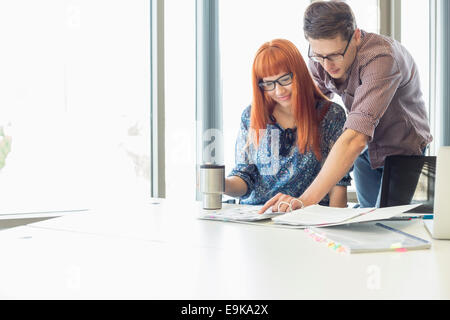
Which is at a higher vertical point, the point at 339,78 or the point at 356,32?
the point at 356,32

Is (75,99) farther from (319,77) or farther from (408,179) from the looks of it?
(408,179)

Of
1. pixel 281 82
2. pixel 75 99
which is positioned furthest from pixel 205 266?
pixel 75 99

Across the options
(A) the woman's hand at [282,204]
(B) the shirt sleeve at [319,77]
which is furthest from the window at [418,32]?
(A) the woman's hand at [282,204]

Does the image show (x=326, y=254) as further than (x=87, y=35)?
No

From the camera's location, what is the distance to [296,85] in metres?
1.90

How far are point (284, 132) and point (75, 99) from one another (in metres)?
1.36

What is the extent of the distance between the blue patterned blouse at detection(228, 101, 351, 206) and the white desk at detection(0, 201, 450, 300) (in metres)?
0.73

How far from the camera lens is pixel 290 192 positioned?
1.97m

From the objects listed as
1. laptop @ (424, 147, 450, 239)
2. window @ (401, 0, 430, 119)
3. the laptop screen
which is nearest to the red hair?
the laptop screen

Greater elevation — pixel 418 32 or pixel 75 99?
pixel 418 32

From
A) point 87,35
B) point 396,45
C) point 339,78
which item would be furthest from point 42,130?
point 396,45

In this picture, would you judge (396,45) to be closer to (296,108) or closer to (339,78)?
(339,78)

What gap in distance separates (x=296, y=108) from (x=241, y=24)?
60.0 inches
